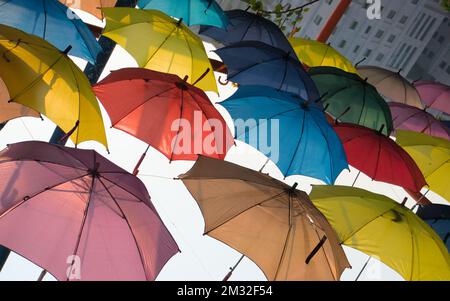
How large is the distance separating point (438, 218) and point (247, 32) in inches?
177

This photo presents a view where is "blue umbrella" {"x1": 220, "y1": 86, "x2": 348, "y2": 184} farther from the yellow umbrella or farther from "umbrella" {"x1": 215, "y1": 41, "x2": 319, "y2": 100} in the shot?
the yellow umbrella

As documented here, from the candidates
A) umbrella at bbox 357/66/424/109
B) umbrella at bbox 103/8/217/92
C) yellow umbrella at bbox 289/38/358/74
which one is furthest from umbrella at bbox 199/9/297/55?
umbrella at bbox 357/66/424/109

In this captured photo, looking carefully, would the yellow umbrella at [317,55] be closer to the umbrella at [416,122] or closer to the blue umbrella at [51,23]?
the umbrella at [416,122]

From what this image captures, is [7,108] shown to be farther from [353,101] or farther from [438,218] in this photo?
[438,218]

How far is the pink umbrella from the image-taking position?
3.44 m

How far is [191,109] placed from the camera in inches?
223

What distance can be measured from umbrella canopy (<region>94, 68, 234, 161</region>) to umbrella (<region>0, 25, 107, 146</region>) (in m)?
0.59

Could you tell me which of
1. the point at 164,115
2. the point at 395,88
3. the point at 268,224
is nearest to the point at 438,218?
the point at 268,224

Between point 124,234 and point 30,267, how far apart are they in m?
1.43

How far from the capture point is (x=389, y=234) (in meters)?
5.05

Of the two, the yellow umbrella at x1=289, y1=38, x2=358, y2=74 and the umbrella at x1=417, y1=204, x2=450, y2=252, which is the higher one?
the yellow umbrella at x1=289, y1=38, x2=358, y2=74

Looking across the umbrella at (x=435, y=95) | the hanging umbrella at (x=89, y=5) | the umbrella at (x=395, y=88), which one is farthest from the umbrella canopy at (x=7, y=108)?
the umbrella at (x=435, y=95)

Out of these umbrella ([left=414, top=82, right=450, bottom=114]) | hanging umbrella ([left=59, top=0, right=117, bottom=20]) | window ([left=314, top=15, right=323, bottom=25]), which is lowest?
hanging umbrella ([left=59, top=0, right=117, bottom=20])

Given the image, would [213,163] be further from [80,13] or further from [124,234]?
[80,13]
